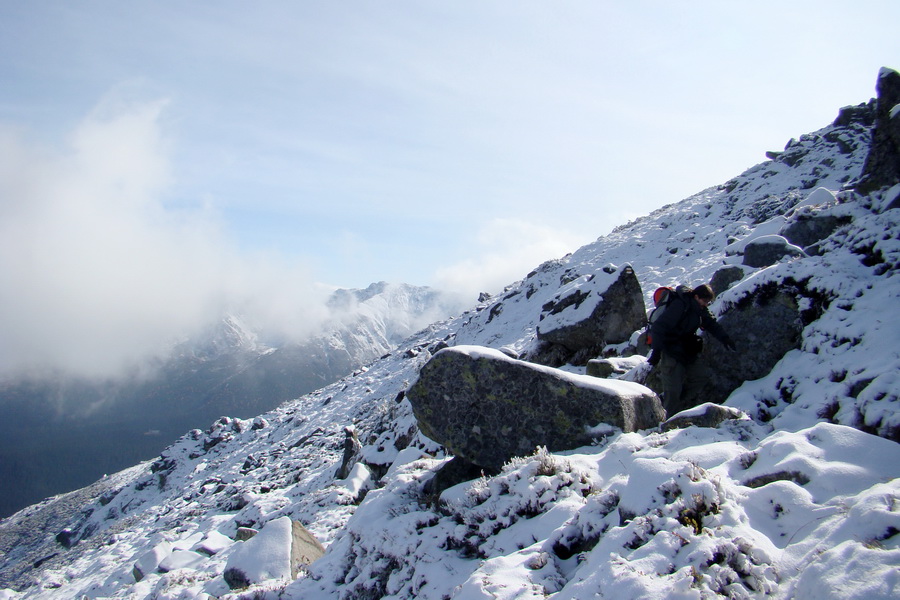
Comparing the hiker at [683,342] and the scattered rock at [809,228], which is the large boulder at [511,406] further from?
the scattered rock at [809,228]

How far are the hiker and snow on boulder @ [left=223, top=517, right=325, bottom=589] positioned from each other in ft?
25.6

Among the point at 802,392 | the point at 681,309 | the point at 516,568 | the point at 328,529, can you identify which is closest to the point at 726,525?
the point at 516,568

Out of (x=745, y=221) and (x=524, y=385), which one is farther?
(x=745, y=221)

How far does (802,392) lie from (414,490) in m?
6.42

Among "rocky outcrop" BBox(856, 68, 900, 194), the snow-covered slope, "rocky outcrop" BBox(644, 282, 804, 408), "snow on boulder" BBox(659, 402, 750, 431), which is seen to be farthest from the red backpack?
"rocky outcrop" BBox(856, 68, 900, 194)

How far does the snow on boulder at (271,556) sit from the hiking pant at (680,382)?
7.73m

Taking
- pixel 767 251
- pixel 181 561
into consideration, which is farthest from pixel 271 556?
pixel 767 251

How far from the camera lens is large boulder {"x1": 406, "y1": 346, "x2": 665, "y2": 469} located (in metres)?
6.81

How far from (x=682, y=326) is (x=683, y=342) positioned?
Answer: 1.03 feet

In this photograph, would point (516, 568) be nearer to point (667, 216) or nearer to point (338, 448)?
point (338, 448)

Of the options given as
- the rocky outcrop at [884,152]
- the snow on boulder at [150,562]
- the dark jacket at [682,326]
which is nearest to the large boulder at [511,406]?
the dark jacket at [682,326]

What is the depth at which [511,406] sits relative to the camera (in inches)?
284

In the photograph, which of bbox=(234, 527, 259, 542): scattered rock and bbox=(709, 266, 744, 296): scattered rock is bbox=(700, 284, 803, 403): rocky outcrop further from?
bbox=(234, 527, 259, 542): scattered rock

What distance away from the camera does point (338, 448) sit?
23234 millimetres
